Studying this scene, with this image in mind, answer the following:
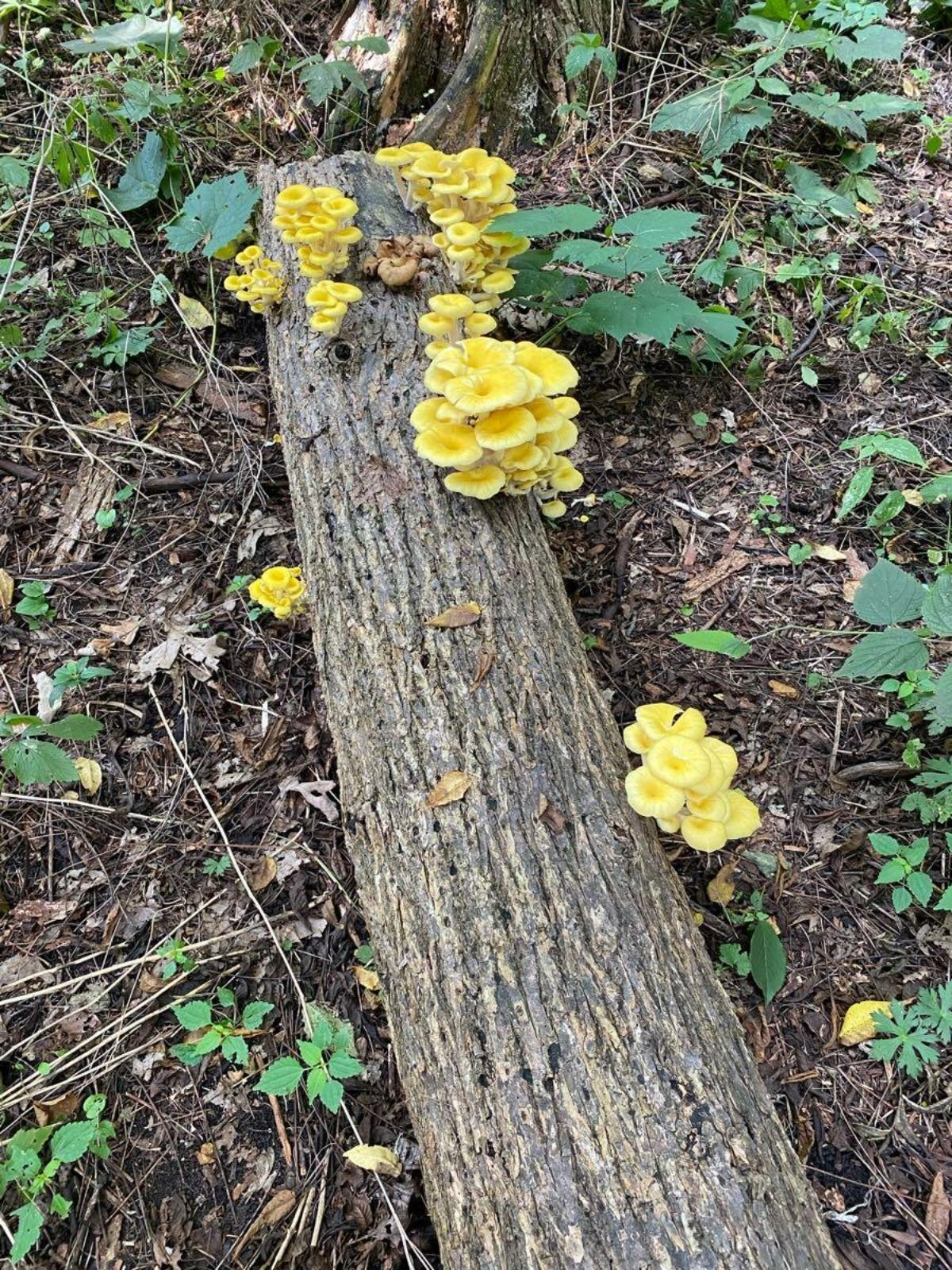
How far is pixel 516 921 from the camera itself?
7.44ft

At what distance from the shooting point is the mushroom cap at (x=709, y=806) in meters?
2.37

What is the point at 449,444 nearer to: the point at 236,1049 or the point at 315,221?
the point at 315,221

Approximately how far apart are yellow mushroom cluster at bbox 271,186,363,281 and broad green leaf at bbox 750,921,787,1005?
11.7 ft

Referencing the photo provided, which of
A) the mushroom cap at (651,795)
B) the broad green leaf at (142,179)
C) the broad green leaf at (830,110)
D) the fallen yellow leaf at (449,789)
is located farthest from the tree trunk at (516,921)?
the broad green leaf at (830,110)

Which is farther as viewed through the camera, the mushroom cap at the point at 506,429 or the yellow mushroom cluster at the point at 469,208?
the yellow mushroom cluster at the point at 469,208

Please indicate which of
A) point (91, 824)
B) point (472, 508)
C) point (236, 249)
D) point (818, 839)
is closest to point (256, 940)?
point (91, 824)

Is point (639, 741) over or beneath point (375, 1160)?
over

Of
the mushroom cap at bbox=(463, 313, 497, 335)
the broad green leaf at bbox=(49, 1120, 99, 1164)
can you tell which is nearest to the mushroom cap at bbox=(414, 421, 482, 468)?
the mushroom cap at bbox=(463, 313, 497, 335)

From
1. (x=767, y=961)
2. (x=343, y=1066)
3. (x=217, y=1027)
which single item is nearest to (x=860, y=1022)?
(x=767, y=961)

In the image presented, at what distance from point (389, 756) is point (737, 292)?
3.57 m

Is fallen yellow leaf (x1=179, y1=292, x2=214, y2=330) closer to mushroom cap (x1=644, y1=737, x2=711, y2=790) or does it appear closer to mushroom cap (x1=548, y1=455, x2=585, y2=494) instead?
mushroom cap (x1=548, y1=455, x2=585, y2=494)

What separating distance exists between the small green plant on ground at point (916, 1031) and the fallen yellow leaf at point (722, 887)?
A: 0.58m

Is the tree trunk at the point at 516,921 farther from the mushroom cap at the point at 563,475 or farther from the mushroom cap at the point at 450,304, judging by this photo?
the mushroom cap at the point at 450,304

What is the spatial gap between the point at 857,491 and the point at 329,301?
8.83ft
